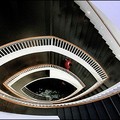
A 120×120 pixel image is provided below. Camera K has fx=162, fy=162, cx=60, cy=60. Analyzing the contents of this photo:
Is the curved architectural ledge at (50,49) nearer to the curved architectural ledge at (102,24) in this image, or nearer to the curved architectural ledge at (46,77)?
the curved architectural ledge at (102,24)

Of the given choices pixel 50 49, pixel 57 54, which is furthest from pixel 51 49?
pixel 57 54

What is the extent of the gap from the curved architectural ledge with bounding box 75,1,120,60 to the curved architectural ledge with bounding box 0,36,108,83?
1.29m

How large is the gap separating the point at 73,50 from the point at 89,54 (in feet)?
2.37

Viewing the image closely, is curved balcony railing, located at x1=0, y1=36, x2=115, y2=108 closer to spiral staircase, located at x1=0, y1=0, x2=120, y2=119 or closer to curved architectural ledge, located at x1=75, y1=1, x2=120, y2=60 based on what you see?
spiral staircase, located at x1=0, y1=0, x2=120, y2=119

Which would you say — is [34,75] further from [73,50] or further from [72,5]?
[72,5]

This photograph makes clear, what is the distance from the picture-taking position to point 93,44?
6352mm

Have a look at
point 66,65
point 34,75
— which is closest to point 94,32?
point 66,65

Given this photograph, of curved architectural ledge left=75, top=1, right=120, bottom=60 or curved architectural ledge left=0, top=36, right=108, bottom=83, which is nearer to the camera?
curved architectural ledge left=75, top=1, right=120, bottom=60

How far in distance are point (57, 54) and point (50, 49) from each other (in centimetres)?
73

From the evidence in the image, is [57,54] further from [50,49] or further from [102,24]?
[102,24]

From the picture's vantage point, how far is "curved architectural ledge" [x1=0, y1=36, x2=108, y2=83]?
623cm

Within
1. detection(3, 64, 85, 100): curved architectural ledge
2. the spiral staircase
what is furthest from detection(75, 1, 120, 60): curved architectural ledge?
detection(3, 64, 85, 100): curved architectural ledge

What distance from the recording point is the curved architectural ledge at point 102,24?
4961 mm

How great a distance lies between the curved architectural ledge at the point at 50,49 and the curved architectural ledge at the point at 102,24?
1.29m
